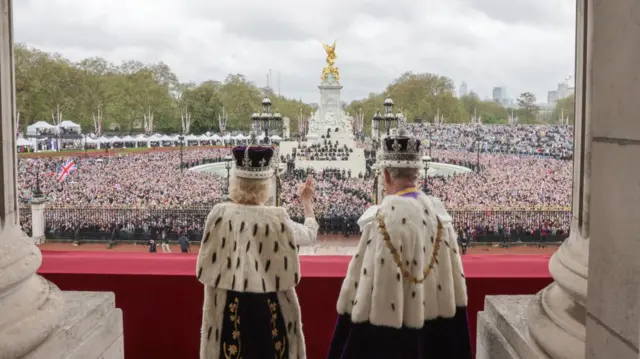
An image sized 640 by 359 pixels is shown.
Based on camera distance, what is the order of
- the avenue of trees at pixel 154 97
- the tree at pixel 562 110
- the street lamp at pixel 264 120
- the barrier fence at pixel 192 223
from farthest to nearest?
the tree at pixel 562 110, the avenue of trees at pixel 154 97, the barrier fence at pixel 192 223, the street lamp at pixel 264 120

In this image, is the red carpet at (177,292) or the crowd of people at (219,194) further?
the crowd of people at (219,194)

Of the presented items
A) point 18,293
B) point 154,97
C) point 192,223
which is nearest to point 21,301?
point 18,293

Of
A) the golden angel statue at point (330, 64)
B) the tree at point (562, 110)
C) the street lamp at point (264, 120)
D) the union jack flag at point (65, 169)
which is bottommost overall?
the union jack flag at point (65, 169)

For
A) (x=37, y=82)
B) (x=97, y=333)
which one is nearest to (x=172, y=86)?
(x=37, y=82)

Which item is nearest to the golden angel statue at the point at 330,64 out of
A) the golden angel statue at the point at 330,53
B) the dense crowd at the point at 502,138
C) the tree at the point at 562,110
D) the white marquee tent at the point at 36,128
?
the golden angel statue at the point at 330,53

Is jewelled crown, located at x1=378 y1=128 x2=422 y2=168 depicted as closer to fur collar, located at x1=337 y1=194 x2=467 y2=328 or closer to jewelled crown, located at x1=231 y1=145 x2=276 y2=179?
fur collar, located at x1=337 y1=194 x2=467 y2=328

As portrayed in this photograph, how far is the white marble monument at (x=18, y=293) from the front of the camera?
195 centimetres

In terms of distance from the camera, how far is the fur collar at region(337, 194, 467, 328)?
86.9 inches

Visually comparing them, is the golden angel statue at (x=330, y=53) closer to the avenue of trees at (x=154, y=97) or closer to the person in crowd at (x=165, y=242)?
the avenue of trees at (x=154, y=97)

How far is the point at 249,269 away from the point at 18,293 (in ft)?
2.91

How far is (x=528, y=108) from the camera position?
69.2m

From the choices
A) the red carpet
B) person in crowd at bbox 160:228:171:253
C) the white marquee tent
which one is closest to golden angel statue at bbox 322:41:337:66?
the white marquee tent

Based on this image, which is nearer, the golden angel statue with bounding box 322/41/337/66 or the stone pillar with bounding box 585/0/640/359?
the stone pillar with bounding box 585/0/640/359

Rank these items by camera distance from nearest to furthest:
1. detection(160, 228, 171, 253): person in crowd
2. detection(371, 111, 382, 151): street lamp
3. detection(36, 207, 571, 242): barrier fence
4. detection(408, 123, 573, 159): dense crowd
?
detection(160, 228, 171, 253): person in crowd
detection(36, 207, 571, 242): barrier fence
detection(371, 111, 382, 151): street lamp
detection(408, 123, 573, 159): dense crowd
